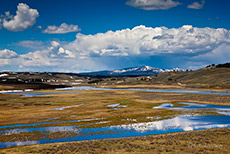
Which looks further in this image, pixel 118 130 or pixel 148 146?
pixel 118 130

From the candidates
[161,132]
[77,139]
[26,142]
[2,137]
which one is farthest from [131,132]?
[2,137]

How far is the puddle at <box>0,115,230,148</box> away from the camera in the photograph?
3854cm

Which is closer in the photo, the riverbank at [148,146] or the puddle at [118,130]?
the riverbank at [148,146]

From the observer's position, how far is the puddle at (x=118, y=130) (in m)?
38.5

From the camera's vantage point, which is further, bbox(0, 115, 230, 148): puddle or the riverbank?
bbox(0, 115, 230, 148): puddle

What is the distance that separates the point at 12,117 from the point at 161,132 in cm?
3706

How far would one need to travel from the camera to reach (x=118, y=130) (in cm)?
4344

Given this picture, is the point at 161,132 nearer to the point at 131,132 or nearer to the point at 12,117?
the point at 131,132

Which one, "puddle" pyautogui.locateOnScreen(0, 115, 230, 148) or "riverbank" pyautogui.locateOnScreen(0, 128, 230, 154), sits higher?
"riverbank" pyautogui.locateOnScreen(0, 128, 230, 154)

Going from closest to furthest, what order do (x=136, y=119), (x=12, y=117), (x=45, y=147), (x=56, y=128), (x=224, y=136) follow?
(x=45, y=147), (x=224, y=136), (x=56, y=128), (x=136, y=119), (x=12, y=117)

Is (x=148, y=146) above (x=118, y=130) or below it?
above

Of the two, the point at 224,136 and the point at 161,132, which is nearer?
the point at 224,136

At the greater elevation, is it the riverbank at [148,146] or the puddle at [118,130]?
the riverbank at [148,146]

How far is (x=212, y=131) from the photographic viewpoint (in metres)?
39.4
